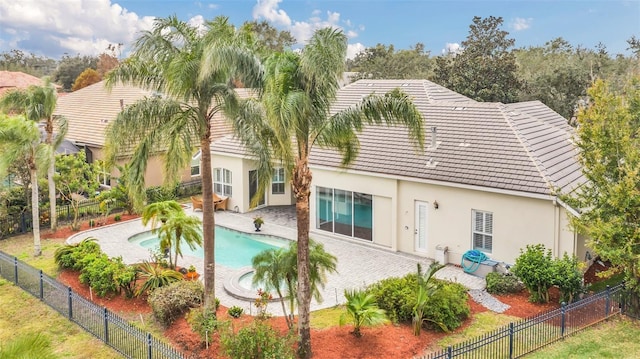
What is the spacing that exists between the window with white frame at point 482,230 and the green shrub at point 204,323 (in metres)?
10.2

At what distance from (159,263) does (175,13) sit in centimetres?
876

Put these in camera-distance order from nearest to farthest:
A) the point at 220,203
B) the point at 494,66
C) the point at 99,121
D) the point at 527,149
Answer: the point at 527,149
the point at 220,203
the point at 99,121
the point at 494,66

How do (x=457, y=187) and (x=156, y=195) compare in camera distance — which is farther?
(x=156, y=195)

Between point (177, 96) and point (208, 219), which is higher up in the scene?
point (177, 96)

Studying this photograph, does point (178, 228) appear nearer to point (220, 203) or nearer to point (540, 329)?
point (220, 203)

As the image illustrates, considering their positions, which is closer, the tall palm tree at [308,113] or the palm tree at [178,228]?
the tall palm tree at [308,113]

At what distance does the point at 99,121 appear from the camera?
35938 mm

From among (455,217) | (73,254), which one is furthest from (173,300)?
(455,217)

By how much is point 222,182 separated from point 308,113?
1749cm

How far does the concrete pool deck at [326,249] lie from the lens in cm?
1786

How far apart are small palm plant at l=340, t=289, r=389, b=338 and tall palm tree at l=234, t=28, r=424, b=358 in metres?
1.30

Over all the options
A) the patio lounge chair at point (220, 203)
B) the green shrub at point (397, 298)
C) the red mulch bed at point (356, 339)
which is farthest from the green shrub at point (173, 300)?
the patio lounge chair at point (220, 203)

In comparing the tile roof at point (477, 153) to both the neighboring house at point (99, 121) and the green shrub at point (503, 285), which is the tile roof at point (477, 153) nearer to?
the green shrub at point (503, 285)

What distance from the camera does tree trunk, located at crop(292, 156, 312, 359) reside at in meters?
12.4
